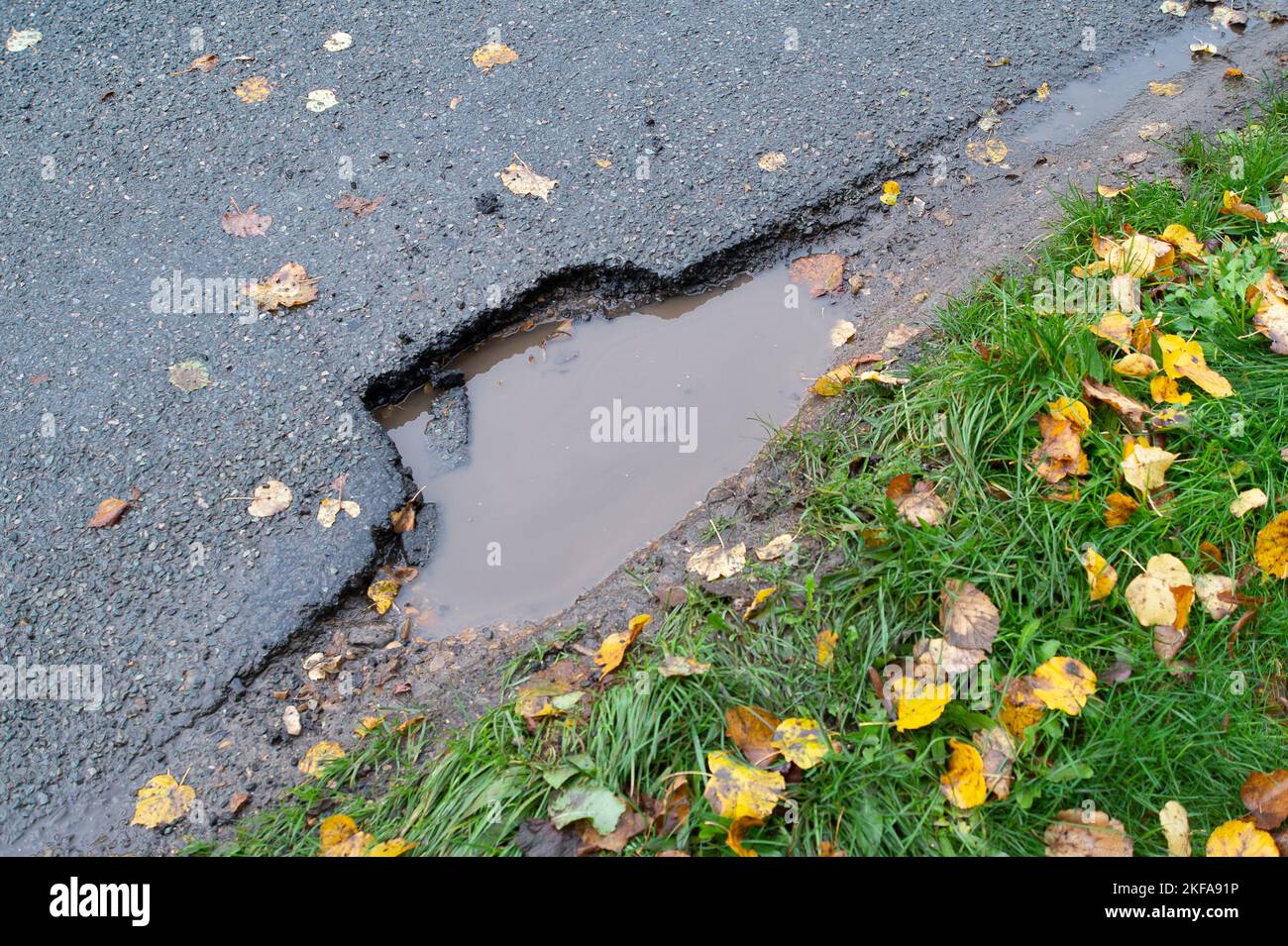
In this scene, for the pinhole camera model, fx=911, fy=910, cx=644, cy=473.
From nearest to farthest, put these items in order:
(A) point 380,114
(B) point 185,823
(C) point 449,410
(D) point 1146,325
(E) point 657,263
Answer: (B) point 185,823 < (D) point 1146,325 < (C) point 449,410 < (E) point 657,263 < (A) point 380,114

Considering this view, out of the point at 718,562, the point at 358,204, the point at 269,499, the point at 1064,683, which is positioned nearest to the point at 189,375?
the point at 269,499

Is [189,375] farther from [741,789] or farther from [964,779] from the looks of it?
[964,779]

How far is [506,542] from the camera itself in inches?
99.8

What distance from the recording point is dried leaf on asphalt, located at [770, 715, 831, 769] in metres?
1.87

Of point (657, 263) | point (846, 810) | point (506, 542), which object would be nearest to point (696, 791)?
point (846, 810)

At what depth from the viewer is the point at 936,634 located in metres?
2.07

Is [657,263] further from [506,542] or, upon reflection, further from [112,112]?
[112,112]

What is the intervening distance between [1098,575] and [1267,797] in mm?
532

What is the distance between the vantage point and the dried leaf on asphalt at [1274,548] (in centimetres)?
207

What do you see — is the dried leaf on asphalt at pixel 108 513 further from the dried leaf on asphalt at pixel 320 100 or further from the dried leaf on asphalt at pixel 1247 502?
the dried leaf on asphalt at pixel 1247 502

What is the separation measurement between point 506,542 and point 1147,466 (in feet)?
5.39

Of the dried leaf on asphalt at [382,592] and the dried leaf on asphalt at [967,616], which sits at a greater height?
the dried leaf on asphalt at [967,616]

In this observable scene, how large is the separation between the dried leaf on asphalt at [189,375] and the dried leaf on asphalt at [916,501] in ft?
6.49

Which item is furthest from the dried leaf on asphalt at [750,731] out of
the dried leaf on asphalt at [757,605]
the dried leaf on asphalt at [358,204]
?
the dried leaf on asphalt at [358,204]
